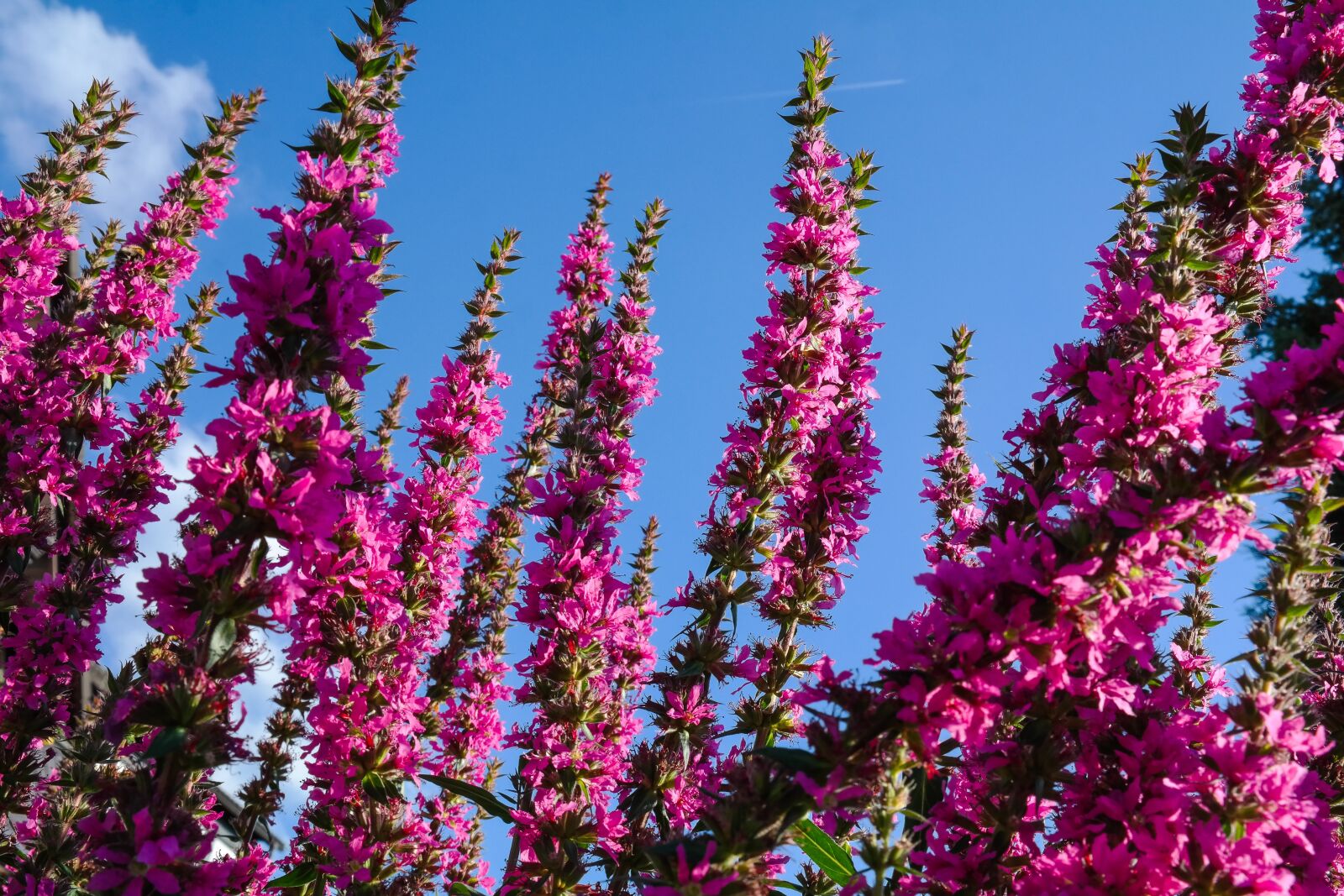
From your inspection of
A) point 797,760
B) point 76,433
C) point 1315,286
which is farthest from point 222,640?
point 1315,286

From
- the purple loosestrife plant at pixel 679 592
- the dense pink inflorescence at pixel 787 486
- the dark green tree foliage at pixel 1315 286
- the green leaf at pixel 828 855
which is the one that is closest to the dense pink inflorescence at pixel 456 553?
the purple loosestrife plant at pixel 679 592

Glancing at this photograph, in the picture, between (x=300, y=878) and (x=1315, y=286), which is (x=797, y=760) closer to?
(x=300, y=878)

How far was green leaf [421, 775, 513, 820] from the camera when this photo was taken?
422 cm

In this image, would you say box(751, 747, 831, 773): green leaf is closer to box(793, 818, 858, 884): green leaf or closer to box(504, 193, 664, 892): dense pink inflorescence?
box(793, 818, 858, 884): green leaf

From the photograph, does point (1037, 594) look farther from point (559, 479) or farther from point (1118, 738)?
point (559, 479)

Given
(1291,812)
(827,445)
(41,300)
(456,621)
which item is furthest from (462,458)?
(1291,812)

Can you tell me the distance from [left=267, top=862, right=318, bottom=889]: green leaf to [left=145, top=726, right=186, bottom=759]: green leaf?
2.00 metres

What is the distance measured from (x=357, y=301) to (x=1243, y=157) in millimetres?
3581

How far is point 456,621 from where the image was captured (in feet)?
23.0

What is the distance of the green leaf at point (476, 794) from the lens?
4.22 m

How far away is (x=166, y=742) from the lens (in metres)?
2.68

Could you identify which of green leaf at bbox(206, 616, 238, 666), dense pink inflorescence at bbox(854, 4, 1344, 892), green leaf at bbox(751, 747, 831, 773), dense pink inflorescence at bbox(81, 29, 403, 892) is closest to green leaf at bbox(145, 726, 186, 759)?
dense pink inflorescence at bbox(81, 29, 403, 892)

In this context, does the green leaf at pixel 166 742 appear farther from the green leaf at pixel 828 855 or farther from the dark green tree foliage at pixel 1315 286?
the dark green tree foliage at pixel 1315 286

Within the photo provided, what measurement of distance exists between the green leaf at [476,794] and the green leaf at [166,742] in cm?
166
